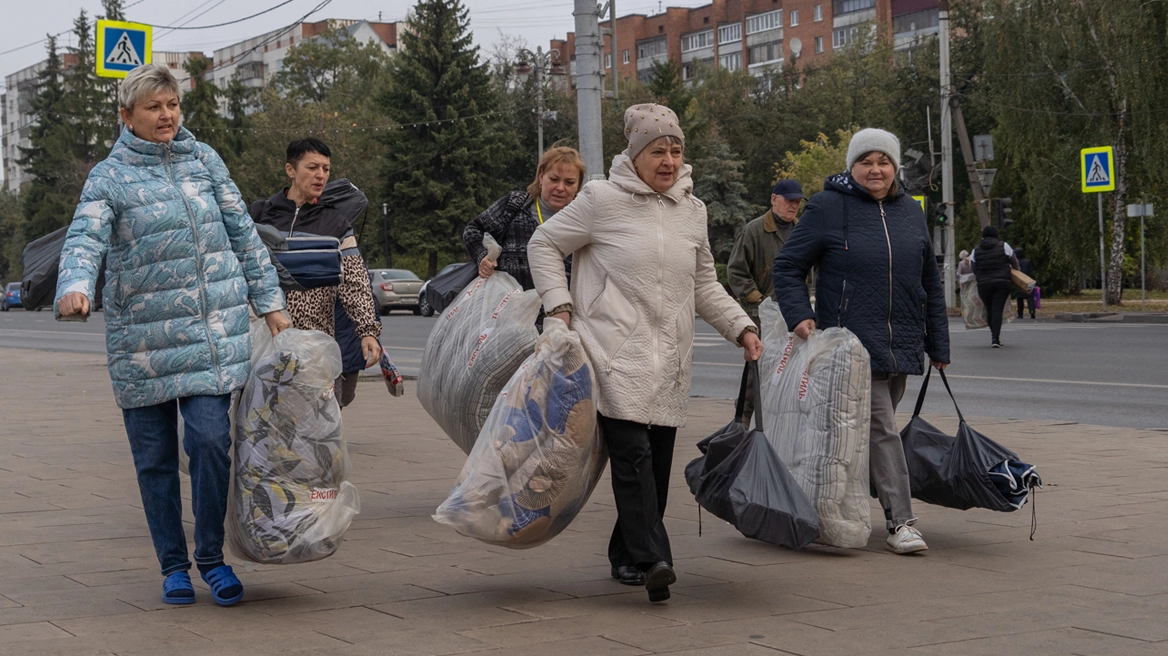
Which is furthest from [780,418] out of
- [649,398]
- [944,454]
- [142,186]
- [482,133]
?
[482,133]

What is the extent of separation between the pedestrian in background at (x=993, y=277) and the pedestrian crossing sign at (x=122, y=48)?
11.6m

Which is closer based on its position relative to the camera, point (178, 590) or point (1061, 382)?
point (178, 590)

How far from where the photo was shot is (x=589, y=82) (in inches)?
456

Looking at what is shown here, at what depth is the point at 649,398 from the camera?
5.07 meters

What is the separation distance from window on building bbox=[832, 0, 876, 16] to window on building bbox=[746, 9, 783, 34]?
5309mm

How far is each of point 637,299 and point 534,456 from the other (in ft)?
2.22

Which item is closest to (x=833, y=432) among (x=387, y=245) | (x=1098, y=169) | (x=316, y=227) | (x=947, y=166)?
(x=316, y=227)

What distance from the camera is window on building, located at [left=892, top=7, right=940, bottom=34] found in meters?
91.5

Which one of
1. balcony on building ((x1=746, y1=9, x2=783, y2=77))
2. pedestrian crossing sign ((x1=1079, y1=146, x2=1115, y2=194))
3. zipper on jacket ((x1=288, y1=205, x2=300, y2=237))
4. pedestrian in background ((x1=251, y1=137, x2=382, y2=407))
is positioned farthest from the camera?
balcony on building ((x1=746, y1=9, x2=783, y2=77))

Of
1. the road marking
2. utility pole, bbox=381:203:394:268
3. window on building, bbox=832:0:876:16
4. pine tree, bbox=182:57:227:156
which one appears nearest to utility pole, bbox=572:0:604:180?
the road marking

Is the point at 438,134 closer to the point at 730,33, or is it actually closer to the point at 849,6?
the point at 849,6

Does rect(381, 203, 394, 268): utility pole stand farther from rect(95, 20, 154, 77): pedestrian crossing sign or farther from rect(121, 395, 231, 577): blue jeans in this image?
rect(121, 395, 231, 577): blue jeans

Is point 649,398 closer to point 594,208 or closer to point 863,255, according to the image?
point 594,208

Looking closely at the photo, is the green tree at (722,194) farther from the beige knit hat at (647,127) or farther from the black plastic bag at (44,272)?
the black plastic bag at (44,272)
